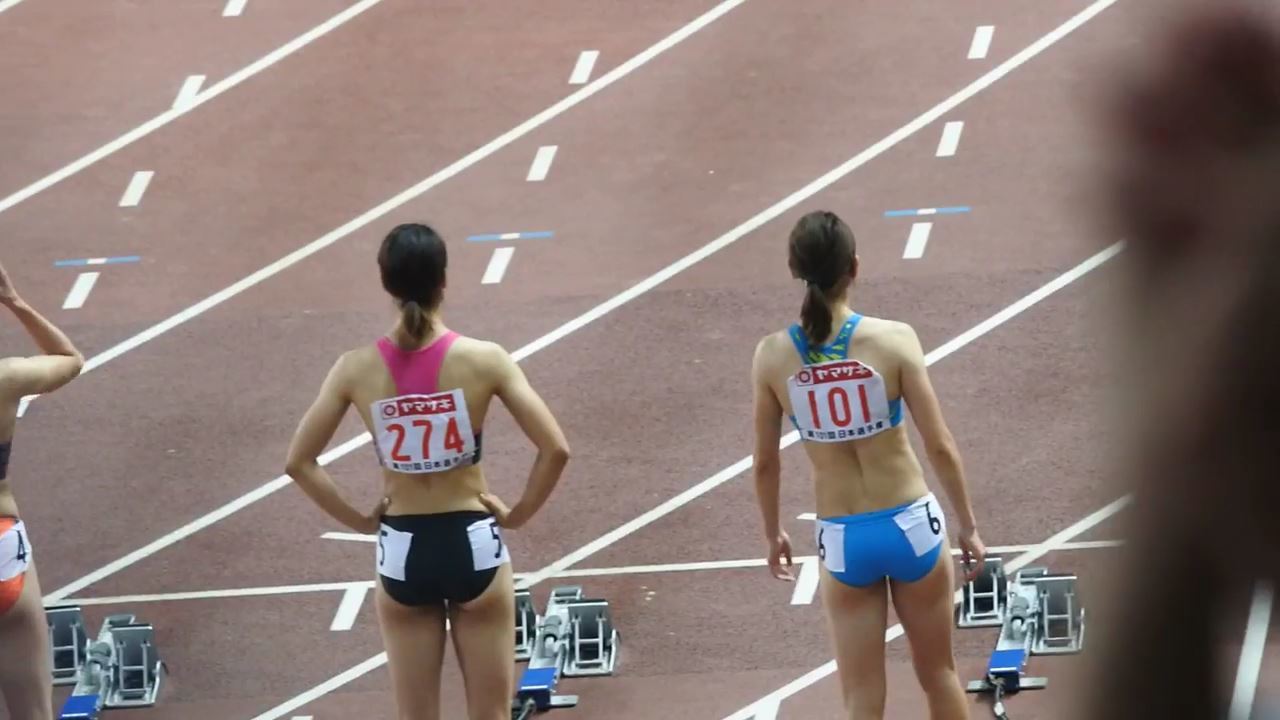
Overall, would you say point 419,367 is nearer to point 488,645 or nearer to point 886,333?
point 488,645

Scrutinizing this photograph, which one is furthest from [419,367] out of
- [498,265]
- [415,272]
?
[498,265]

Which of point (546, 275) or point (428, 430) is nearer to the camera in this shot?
point (428, 430)

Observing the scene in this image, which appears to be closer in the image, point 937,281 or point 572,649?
point 572,649

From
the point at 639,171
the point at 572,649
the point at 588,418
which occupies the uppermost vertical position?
the point at 639,171

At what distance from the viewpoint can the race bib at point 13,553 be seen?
768 centimetres

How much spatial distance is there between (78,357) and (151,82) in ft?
29.6

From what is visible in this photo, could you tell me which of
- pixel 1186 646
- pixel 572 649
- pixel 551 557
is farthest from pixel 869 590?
pixel 1186 646

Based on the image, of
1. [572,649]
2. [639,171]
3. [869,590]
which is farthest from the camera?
[639,171]

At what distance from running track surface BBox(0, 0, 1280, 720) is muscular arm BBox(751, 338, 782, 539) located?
83.1 inches

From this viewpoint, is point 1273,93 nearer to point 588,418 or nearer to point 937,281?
point 588,418

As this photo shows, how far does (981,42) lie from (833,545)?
9.62 meters

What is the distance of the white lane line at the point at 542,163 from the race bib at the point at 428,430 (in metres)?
7.90

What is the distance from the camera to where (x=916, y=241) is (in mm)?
13844

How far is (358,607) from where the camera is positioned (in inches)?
417
